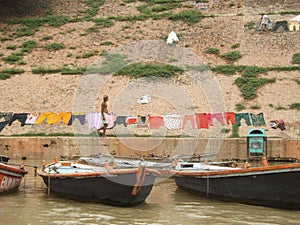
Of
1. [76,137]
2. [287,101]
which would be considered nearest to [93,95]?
[76,137]

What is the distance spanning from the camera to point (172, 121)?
24.9m

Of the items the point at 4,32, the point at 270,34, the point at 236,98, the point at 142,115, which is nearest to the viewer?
the point at 142,115

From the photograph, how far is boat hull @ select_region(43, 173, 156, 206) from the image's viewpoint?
13.2 m

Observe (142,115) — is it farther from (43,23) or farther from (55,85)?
(43,23)

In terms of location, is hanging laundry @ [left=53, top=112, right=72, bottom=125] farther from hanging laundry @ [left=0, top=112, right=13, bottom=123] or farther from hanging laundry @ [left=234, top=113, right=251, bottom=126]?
hanging laundry @ [left=234, top=113, right=251, bottom=126]

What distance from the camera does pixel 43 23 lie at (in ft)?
130

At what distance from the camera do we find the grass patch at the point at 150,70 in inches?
1206

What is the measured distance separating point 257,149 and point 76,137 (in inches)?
276

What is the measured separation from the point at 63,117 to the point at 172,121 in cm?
474

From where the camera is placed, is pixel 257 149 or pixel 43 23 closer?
pixel 257 149

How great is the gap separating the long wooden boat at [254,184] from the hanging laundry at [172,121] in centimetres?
937

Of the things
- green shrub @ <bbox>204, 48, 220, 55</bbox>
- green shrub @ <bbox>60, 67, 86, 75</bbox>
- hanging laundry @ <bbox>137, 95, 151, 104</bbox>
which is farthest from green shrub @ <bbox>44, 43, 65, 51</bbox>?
hanging laundry @ <bbox>137, 95, 151, 104</bbox>

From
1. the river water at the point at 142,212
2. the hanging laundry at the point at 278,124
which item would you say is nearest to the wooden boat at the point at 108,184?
the river water at the point at 142,212

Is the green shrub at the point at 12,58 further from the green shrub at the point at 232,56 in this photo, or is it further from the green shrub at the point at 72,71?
the green shrub at the point at 232,56
